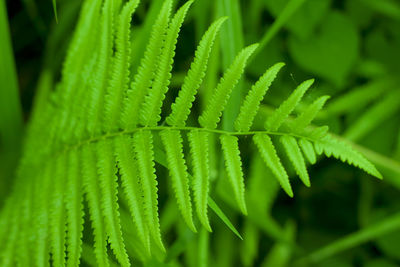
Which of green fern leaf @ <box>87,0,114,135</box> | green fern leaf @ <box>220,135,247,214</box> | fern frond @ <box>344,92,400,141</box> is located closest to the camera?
green fern leaf @ <box>220,135,247,214</box>

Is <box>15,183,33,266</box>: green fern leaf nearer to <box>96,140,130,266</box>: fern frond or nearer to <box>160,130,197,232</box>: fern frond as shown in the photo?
<box>96,140,130,266</box>: fern frond

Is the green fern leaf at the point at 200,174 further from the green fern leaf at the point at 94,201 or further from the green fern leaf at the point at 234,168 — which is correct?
the green fern leaf at the point at 94,201

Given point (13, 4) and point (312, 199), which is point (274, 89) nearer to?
point (312, 199)

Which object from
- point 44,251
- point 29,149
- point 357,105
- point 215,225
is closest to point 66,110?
point 29,149

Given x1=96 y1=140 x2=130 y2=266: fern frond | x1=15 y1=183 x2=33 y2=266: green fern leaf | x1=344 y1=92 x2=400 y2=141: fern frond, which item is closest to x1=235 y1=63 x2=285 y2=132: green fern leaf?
x1=96 y1=140 x2=130 y2=266: fern frond

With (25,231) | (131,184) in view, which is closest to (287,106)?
(131,184)

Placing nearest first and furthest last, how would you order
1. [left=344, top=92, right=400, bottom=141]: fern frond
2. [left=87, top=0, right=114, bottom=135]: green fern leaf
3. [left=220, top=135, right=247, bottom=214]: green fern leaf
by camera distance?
1. [left=220, top=135, right=247, bottom=214]: green fern leaf
2. [left=87, top=0, right=114, bottom=135]: green fern leaf
3. [left=344, top=92, right=400, bottom=141]: fern frond

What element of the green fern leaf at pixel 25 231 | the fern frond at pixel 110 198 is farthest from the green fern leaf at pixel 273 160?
the green fern leaf at pixel 25 231
